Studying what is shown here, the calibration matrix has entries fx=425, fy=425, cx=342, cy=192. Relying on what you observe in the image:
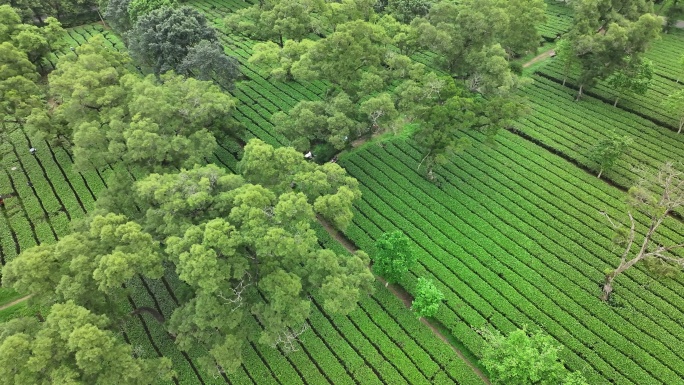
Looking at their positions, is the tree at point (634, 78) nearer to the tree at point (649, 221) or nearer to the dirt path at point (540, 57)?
the dirt path at point (540, 57)

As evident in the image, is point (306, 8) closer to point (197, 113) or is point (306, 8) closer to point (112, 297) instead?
point (197, 113)

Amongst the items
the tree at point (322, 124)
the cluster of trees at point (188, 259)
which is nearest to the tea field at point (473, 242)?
the cluster of trees at point (188, 259)

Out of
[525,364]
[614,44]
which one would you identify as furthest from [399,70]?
[525,364]

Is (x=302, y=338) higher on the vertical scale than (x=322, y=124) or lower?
lower

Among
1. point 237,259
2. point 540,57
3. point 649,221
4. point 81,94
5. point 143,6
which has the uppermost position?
point 143,6

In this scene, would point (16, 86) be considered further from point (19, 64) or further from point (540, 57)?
point (540, 57)

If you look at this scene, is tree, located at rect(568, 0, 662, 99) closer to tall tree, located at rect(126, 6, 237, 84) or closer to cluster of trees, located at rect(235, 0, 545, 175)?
cluster of trees, located at rect(235, 0, 545, 175)
